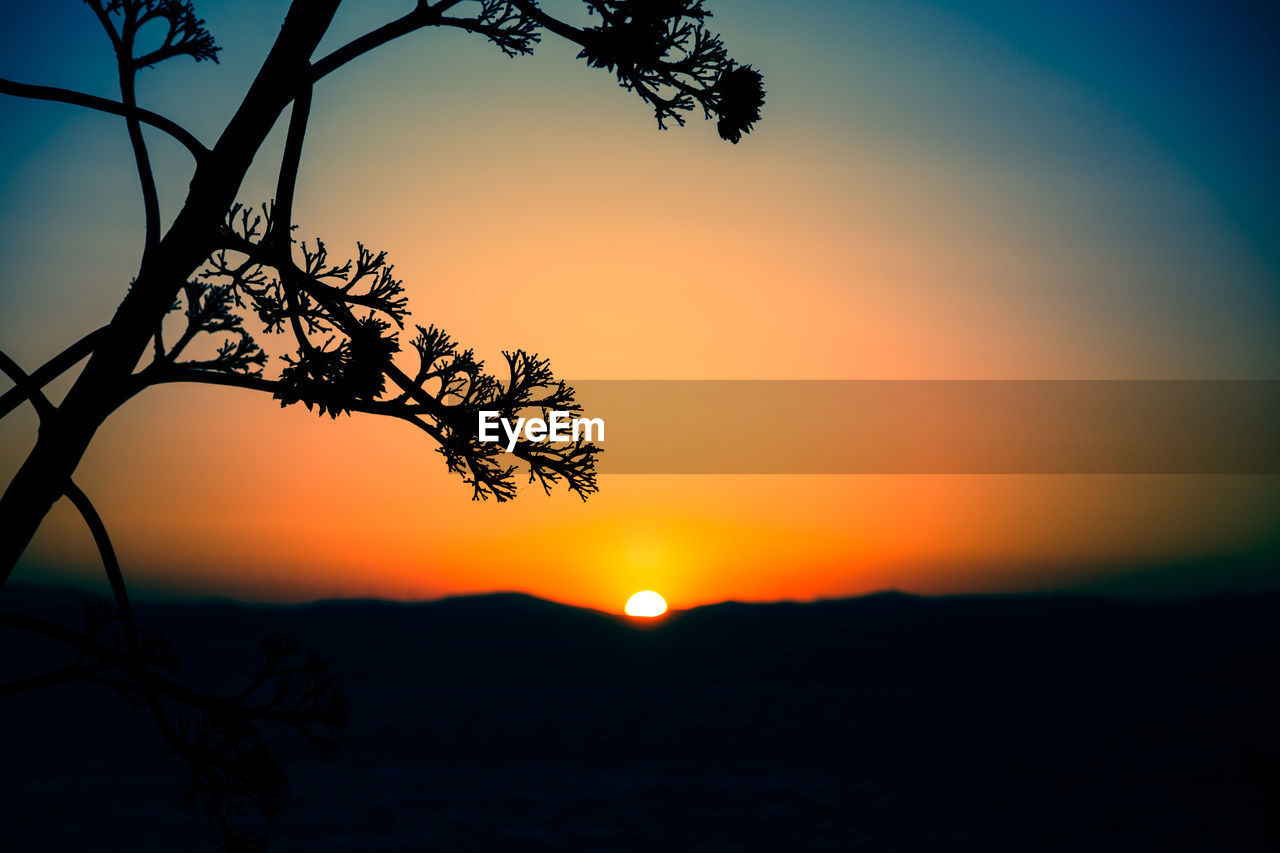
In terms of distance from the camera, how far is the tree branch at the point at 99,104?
550 cm

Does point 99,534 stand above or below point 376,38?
below

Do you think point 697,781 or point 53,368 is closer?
point 53,368

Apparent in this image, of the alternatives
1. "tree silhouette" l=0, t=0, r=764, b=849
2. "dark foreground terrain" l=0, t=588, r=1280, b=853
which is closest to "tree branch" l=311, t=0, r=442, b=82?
"tree silhouette" l=0, t=0, r=764, b=849

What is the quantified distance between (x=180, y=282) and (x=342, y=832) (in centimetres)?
9332

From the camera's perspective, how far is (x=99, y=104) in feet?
18.4

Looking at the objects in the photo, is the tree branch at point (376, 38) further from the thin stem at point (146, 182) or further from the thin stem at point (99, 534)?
the thin stem at point (99, 534)

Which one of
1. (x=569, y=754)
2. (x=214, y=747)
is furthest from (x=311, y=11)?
(x=569, y=754)

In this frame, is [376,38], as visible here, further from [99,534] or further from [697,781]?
[697,781]

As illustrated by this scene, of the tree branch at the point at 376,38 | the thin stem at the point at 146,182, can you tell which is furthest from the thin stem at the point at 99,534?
the tree branch at the point at 376,38

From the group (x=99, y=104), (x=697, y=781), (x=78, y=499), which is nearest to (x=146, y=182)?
(x=99, y=104)

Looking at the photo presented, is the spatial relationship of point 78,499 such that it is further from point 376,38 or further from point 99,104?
point 376,38

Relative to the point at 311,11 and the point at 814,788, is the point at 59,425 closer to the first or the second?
the point at 311,11

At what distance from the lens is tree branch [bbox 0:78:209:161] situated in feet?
18.0

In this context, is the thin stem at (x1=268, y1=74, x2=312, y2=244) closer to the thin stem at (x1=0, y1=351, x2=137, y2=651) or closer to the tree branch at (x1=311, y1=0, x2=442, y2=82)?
the tree branch at (x1=311, y1=0, x2=442, y2=82)
